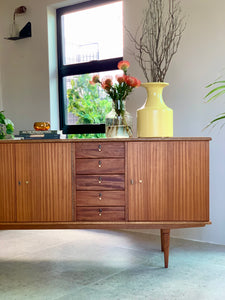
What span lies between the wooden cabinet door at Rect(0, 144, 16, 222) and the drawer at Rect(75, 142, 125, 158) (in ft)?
1.54

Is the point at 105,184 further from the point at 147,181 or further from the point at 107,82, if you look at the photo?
the point at 107,82

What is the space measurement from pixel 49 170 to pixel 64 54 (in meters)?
1.86

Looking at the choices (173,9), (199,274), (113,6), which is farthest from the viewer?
(113,6)

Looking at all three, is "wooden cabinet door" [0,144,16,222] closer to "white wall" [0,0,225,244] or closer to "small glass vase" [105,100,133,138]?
"small glass vase" [105,100,133,138]

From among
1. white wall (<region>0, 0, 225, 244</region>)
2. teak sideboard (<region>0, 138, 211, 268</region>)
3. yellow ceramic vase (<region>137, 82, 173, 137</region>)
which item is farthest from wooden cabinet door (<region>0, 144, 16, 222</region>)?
white wall (<region>0, 0, 225, 244</region>)

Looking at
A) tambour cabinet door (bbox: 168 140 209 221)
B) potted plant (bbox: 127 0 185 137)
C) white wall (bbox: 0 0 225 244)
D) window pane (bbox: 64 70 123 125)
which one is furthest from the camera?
window pane (bbox: 64 70 123 125)

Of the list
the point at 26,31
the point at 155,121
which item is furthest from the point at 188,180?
the point at 26,31

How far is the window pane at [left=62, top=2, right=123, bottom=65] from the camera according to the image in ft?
12.1

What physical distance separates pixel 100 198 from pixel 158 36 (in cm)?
146

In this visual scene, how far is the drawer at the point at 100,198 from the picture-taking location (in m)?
2.53

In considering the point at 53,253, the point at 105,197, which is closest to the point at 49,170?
the point at 105,197

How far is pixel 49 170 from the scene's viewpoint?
2.56 meters

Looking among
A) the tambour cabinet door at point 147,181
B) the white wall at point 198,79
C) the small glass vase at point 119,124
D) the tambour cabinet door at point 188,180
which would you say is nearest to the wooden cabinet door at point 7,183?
the small glass vase at point 119,124

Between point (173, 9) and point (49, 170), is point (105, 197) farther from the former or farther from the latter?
point (173, 9)
